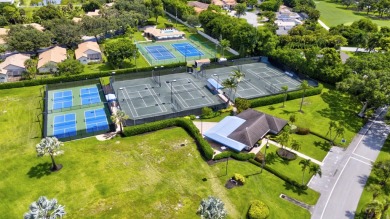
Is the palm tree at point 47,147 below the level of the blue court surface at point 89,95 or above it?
above

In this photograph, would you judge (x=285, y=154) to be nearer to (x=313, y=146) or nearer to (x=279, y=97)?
(x=313, y=146)

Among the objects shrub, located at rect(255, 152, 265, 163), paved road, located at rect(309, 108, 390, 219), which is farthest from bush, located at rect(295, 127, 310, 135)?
shrub, located at rect(255, 152, 265, 163)

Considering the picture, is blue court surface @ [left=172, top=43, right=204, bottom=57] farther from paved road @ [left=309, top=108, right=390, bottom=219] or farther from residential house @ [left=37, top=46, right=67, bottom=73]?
paved road @ [left=309, top=108, right=390, bottom=219]

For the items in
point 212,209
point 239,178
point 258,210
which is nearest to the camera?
point 212,209

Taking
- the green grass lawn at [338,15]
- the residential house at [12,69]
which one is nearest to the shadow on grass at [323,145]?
the residential house at [12,69]

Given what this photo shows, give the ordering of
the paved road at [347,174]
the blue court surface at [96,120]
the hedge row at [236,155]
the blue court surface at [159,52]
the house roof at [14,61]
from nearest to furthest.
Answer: the paved road at [347,174], the hedge row at [236,155], the blue court surface at [96,120], the house roof at [14,61], the blue court surface at [159,52]

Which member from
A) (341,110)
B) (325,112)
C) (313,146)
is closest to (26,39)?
(313,146)

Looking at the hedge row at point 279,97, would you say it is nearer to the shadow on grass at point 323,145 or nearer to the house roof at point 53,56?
the shadow on grass at point 323,145

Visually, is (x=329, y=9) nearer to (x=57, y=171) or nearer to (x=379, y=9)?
(x=379, y=9)
